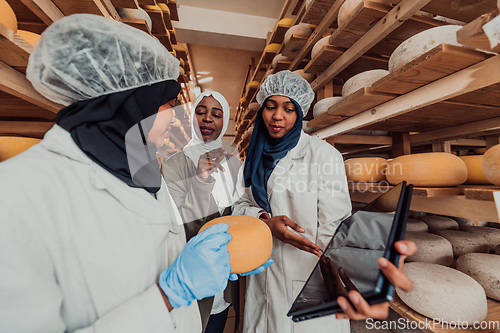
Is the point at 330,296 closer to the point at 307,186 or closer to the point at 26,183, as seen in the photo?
the point at 307,186

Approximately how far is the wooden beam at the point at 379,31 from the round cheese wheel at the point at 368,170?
0.81 metres

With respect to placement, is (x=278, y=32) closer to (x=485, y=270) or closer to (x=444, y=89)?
(x=444, y=89)

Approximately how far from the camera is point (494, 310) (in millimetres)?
959

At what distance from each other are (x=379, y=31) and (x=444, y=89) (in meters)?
0.78

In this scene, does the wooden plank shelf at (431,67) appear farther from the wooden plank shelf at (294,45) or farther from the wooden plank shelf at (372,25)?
the wooden plank shelf at (294,45)

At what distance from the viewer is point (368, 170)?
1.54 meters

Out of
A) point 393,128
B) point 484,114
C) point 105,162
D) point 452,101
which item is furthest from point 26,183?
point 393,128

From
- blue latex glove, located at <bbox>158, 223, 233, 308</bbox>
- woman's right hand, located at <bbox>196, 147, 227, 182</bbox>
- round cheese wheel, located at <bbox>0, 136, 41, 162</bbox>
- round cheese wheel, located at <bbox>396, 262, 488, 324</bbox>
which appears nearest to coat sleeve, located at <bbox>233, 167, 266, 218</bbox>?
woman's right hand, located at <bbox>196, 147, 227, 182</bbox>

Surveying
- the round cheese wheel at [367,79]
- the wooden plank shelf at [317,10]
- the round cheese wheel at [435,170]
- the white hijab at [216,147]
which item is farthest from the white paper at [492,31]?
the wooden plank shelf at [317,10]

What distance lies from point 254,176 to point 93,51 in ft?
3.33

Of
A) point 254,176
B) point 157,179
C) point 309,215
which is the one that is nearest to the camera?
point 157,179

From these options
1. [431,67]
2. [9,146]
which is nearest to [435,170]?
[431,67]

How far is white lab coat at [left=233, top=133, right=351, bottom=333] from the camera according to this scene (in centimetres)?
119

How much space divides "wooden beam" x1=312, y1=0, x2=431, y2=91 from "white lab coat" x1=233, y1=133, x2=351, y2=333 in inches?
31.8
